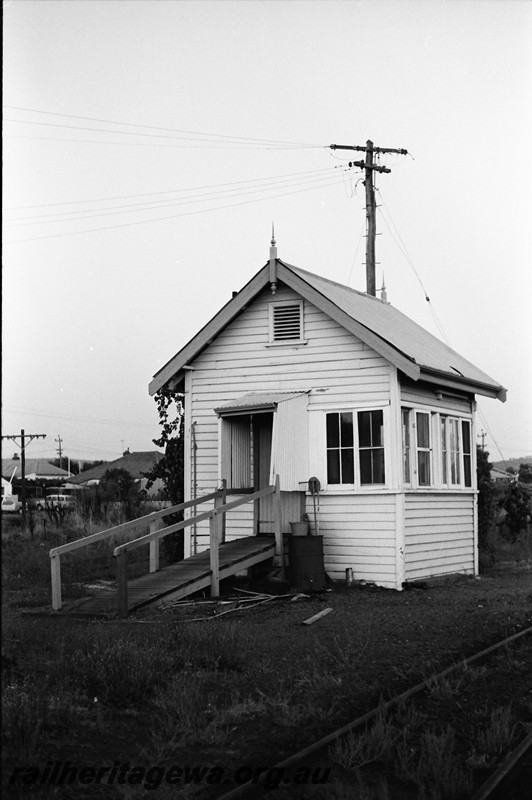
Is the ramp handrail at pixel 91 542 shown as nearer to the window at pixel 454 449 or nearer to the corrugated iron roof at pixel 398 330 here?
the corrugated iron roof at pixel 398 330

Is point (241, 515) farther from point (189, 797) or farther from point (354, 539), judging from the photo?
point (189, 797)

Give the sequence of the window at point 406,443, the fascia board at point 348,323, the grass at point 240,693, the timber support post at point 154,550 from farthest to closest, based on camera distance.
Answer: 1. the window at point 406,443
2. the fascia board at point 348,323
3. the timber support post at point 154,550
4. the grass at point 240,693

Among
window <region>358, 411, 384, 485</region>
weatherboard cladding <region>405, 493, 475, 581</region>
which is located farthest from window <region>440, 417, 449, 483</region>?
window <region>358, 411, 384, 485</region>

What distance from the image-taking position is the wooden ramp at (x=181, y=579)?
13.8 meters

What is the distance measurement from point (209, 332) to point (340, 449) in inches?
136

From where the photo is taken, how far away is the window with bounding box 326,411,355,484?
17.4 meters

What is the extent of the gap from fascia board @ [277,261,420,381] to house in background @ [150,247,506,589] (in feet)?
0.07

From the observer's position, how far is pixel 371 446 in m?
17.2

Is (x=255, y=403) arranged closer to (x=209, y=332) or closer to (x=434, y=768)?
(x=209, y=332)

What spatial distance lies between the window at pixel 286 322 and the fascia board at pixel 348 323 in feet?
1.69

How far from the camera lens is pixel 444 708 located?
8.23 m

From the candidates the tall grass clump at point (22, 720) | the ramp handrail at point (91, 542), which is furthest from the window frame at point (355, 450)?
the tall grass clump at point (22, 720)

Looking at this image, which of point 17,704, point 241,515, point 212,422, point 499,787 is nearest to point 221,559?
point 241,515

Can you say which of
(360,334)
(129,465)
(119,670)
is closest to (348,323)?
(360,334)
